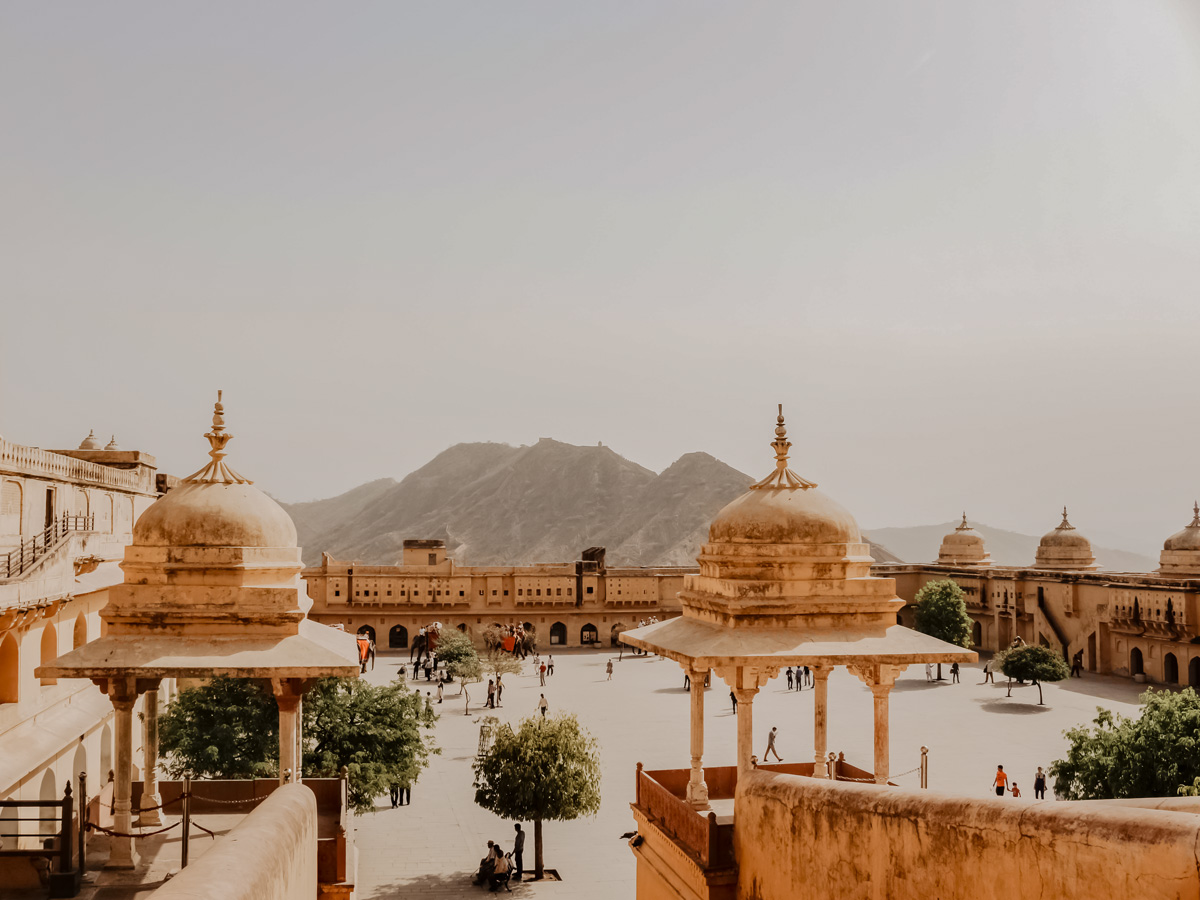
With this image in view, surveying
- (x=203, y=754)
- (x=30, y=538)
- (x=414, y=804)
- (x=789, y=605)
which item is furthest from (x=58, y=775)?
(x=789, y=605)

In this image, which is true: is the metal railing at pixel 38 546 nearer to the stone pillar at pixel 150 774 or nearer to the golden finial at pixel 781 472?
the stone pillar at pixel 150 774

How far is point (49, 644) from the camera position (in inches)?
666

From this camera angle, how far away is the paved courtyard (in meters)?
16.3

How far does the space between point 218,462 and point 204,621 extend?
1656 mm

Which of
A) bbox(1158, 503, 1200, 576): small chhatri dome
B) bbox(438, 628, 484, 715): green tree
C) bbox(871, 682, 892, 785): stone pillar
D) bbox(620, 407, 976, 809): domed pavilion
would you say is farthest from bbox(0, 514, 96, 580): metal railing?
bbox(1158, 503, 1200, 576): small chhatri dome

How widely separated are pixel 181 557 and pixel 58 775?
420 inches

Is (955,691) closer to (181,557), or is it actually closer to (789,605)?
(789,605)

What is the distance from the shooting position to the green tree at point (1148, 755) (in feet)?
45.0

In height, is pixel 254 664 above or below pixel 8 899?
above

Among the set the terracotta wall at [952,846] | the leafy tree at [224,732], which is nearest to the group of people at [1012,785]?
the leafy tree at [224,732]

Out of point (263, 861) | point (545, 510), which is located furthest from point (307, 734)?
point (545, 510)

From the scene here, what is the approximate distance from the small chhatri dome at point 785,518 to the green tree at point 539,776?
8313 mm

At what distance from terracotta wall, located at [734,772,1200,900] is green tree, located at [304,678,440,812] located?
1103 cm

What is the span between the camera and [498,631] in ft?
136
